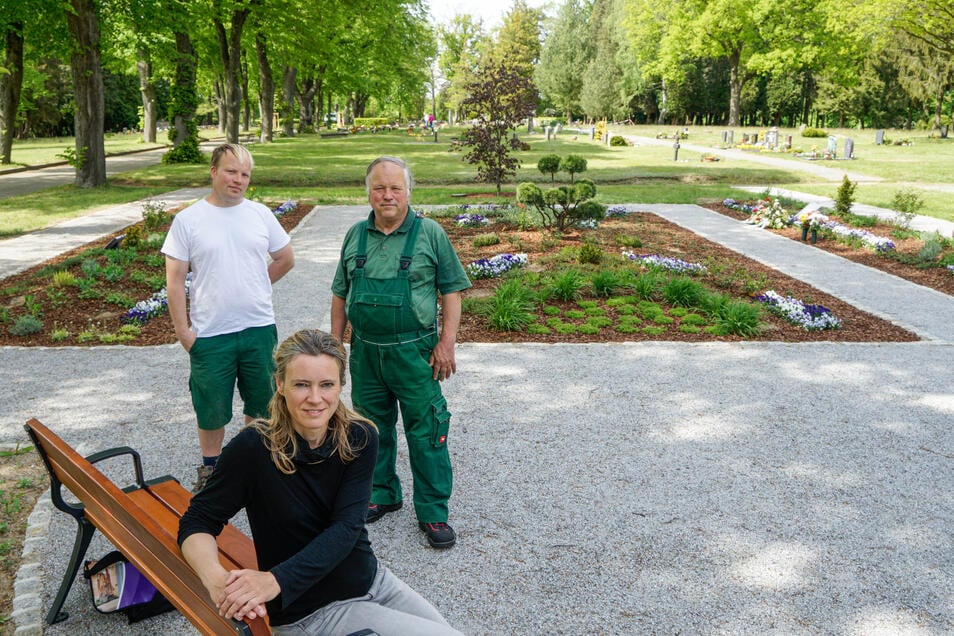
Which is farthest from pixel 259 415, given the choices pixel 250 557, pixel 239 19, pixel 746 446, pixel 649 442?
pixel 239 19

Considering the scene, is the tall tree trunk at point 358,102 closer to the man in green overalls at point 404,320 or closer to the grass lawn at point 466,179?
the grass lawn at point 466,179

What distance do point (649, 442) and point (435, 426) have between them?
80.6 inches

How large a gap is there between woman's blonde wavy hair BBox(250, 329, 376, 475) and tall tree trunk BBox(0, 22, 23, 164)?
22425 millimetres

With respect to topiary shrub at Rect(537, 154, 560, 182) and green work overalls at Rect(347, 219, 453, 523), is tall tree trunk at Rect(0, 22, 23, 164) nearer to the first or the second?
topiary shrub at Rect(537, 154, 560, 182)

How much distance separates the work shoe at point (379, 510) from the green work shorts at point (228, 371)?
864 millimetres

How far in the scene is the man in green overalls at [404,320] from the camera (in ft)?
11.5

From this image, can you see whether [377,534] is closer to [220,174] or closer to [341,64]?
[220,174]

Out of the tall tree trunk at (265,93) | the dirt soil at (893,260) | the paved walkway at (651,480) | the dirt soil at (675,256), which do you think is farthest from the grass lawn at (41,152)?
the dirt soil at (893,260)

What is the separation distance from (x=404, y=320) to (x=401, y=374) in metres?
0.30

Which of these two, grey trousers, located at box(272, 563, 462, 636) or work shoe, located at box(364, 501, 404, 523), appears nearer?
grey trousers, located at box(272, 563, 462, 636)

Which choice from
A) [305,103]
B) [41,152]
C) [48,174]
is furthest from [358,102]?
[48,174]

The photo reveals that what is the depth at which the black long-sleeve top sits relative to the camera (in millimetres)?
2291

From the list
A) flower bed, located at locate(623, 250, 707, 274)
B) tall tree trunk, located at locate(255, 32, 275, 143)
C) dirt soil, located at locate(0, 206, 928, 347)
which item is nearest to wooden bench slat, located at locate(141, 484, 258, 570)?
dirt soil, located at locate(0, 206, 928, 347)

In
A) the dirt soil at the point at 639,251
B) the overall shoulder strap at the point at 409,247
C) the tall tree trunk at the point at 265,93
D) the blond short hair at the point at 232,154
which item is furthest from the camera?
the tall tree trunk at the point at 265,93
